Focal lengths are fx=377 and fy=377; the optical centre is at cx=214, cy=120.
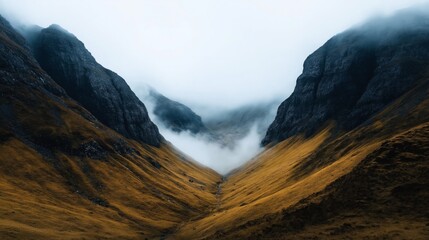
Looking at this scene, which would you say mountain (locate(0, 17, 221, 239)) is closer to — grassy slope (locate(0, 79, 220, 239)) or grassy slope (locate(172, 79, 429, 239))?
grassy slope (locate(0, 79, 220, 239))

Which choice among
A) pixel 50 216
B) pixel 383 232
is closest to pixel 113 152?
pixel 50 216

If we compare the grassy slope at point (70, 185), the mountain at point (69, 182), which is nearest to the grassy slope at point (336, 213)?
the mountain at point (69, 182)

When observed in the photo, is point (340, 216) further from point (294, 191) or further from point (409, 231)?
point (294, 191)

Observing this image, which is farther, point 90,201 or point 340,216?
point 90,201

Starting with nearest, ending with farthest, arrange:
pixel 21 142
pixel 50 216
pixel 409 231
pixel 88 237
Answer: pixel 409 231 → pixel 88 237 → pixel 50 216 → pixel 21 142

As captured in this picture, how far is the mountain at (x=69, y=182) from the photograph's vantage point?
96.7m

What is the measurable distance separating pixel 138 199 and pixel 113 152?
4999 centimetres

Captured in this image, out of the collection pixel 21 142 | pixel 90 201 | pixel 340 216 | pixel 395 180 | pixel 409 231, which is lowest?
pixel 409 231

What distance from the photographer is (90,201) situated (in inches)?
4983

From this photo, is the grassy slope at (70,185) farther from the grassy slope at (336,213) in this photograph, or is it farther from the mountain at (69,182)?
the grassy slope at (336,213)

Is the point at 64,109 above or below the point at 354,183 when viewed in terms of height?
above

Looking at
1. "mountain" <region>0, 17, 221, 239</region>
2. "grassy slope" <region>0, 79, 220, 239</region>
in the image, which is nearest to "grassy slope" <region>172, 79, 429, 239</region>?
"mountain" <region>0, 17, 221, 239</region>

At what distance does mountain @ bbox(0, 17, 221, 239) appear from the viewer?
96744mm

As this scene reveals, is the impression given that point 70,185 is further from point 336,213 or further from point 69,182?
point 336,213
